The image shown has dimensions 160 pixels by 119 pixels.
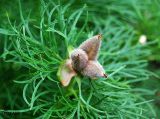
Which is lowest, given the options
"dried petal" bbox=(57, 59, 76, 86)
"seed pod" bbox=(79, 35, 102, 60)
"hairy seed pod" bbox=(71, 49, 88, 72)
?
"dried petal" bbox=(57, 59, 76, 86)

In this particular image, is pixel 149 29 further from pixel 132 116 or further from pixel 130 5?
pixel 132 116

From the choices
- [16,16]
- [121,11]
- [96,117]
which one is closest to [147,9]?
[121,11]

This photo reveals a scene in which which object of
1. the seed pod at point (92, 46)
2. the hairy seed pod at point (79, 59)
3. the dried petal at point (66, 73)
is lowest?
the dried petal at point (66, 73)

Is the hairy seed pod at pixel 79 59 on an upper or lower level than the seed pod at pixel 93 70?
upper
